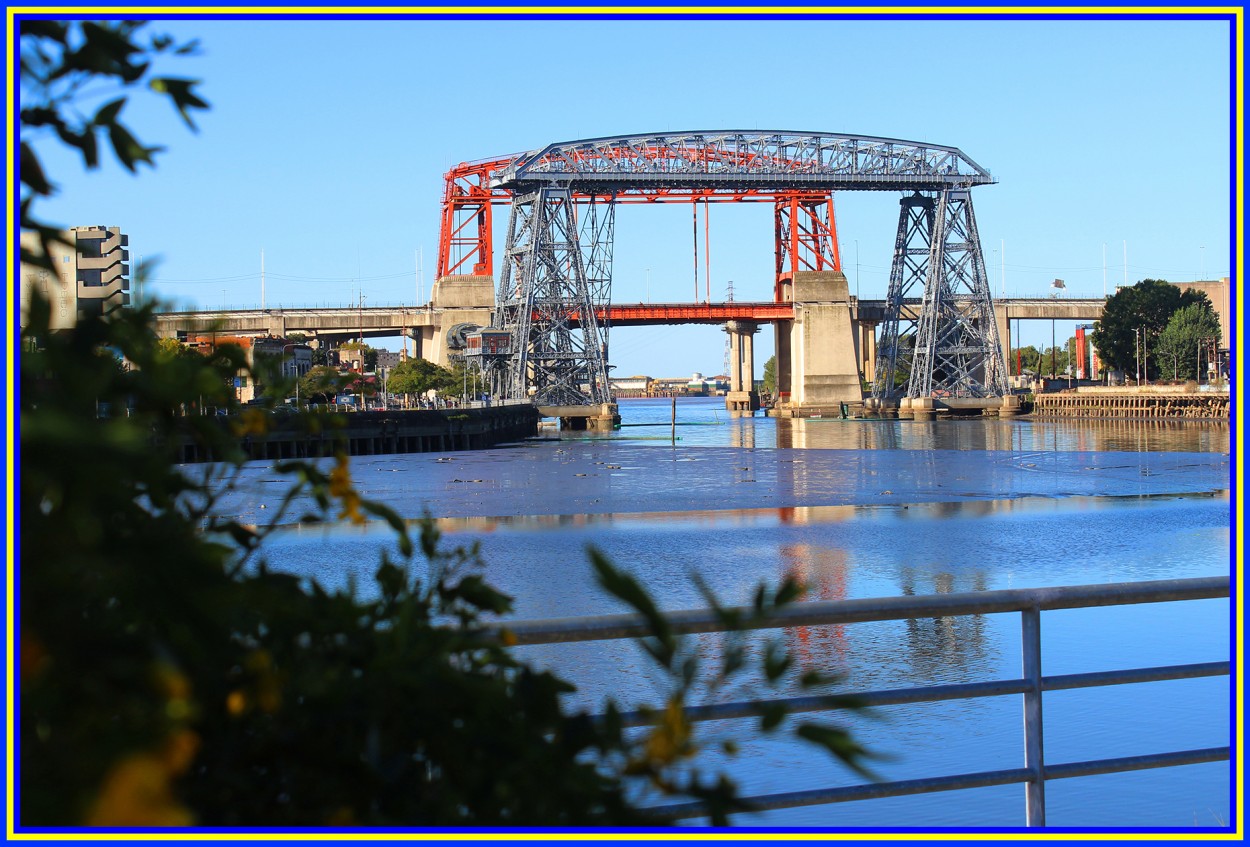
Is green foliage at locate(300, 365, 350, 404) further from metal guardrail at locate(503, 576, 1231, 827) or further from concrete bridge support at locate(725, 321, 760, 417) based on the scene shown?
concrete bridge support at locate(725, 321, 760, 417)

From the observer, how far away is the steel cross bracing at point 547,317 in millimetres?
75062

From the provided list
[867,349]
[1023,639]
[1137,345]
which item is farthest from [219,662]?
[867,349]

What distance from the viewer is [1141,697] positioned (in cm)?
1319

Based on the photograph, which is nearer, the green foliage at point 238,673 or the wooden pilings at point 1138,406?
the green foliage at point 238,673

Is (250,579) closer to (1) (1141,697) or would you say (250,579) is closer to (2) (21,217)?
(2) (21,217)

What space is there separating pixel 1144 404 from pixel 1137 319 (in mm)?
12168

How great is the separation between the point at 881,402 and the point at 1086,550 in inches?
2659

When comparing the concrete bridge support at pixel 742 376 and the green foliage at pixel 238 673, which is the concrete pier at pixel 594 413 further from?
the green foliage at pixel 238 673

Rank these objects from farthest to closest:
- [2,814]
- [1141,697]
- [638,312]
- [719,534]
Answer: [638,312], [719,534], [1141,697], [2,814]

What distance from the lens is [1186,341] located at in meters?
93.6

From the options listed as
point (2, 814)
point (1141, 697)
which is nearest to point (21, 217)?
point (2, 814)

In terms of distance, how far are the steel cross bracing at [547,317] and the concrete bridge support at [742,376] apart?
3902 centimetres

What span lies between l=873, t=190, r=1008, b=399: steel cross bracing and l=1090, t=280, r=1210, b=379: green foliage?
59.9 ft

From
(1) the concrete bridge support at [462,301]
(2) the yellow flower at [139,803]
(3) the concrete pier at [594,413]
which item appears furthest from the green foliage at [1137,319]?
(2) the yellow flower at [139,803]
